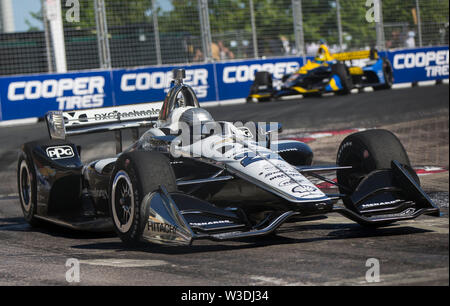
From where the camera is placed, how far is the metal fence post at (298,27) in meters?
24.5

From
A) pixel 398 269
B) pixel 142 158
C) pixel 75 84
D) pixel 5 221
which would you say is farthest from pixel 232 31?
pixel 398 269

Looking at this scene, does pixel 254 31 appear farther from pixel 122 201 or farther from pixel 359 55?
pixel 122 201

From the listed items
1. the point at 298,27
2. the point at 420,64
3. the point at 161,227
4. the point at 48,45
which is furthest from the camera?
the point at 420,64

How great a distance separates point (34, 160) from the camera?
7492 millimetres

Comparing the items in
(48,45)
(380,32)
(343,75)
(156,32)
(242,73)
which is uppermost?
(156,32)

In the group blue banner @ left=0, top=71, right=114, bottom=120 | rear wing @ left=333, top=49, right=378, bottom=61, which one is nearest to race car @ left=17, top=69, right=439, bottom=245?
blue banner @ left=0, top=71, right=114, bottom=120

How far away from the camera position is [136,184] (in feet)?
18.0

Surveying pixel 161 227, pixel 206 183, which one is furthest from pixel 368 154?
pixel 161 227

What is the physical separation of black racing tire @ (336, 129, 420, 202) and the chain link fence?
508 inches

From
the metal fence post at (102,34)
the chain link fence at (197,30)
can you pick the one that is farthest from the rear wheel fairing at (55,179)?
the metal fence post at (102,34)

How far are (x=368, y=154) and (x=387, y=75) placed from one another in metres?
18.5

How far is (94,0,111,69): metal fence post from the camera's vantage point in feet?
68.9

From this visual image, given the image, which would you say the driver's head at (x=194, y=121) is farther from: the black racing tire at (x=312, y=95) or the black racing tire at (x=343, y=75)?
the black racing tire at (x=312, y=95)
